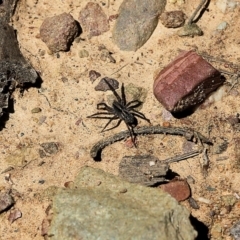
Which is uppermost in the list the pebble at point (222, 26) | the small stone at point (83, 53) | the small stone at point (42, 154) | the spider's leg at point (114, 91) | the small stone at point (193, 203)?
the pebble at point (222, 26)

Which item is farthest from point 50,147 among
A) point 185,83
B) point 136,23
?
point 136,23

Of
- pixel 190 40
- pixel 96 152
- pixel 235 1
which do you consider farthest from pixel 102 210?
pixel 235 1

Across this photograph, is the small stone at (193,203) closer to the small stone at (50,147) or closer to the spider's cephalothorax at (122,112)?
the spider's cephalothorax at (122,112)

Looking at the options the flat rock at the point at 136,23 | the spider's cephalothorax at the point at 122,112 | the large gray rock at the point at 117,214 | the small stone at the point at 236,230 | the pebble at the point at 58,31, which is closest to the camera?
the large gray rock at the point at 117,214

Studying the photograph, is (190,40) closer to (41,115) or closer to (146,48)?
(146,48)

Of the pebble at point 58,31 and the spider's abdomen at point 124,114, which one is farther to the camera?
the pebble at point 58,31

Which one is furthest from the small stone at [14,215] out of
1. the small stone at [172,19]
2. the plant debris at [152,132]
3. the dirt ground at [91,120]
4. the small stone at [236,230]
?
the small stone at [172,19]

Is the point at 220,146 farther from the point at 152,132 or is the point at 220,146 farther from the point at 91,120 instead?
the point at 91,120

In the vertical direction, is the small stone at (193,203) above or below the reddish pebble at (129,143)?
below
